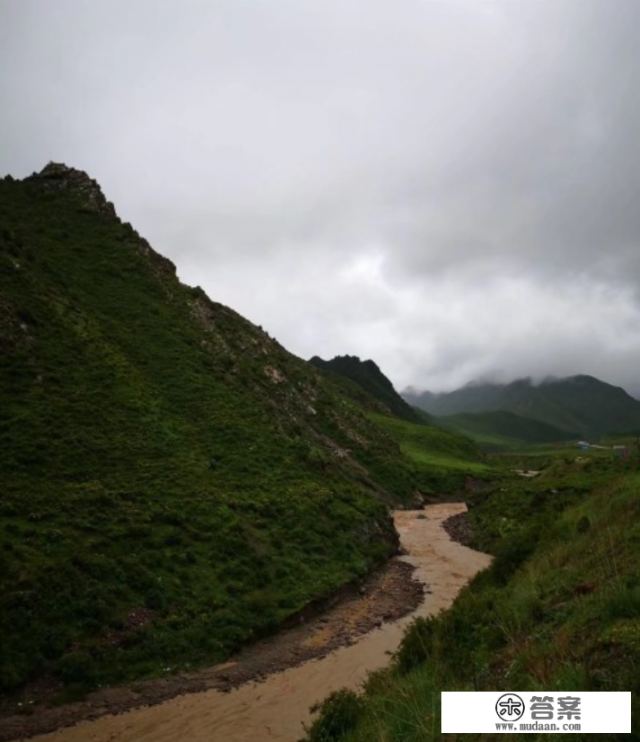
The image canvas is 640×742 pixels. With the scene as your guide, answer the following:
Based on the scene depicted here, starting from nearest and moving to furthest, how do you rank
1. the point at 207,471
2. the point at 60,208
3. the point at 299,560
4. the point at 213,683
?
1. the point at 213,683
2. the point at 299,560
3. the point at 207,471
4. the point at 60,208

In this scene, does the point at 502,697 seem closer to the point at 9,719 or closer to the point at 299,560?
the point at 9,719

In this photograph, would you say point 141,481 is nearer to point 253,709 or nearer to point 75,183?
point 253,709

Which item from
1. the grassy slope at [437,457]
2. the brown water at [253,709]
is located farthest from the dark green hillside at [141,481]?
the grassy slope at [437,457]

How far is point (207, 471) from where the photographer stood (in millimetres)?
33188

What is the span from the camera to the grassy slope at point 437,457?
249ft

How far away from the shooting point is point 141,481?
2847 centimetres

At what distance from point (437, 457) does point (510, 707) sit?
92.6 m

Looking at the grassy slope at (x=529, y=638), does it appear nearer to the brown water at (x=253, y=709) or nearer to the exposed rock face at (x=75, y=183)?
the brown water at (x=253, y=709)

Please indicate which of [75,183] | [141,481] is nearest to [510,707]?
[141,481]

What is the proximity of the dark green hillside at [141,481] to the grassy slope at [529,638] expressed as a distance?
10.1 metres

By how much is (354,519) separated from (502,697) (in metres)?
29.4

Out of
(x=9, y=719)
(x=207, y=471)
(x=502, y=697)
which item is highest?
(x=207, y=471)

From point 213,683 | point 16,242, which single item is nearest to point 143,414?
point 213,683

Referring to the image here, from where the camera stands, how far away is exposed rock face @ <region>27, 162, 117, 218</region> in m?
72.3
